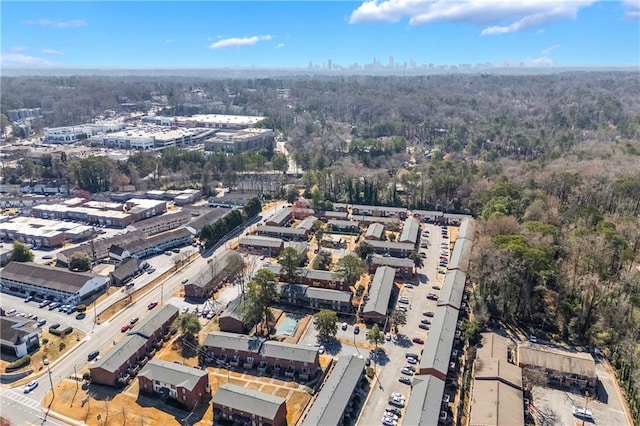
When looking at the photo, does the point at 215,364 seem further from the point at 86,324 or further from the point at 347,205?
the point at 347,205

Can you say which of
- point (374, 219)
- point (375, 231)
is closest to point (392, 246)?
point (375, 231)

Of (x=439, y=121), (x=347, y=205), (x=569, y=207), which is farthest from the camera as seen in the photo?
(x=439, y=121)

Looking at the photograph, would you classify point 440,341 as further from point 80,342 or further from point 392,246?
point 80,342

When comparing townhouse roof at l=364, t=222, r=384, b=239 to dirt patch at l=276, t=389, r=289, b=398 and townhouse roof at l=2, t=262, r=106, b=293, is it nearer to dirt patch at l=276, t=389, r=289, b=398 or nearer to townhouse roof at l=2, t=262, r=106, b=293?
dirt patch at l=276, t=389, r=289, b=398

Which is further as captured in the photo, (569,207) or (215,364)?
(569,207)

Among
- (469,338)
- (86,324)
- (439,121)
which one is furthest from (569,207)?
(439,121)

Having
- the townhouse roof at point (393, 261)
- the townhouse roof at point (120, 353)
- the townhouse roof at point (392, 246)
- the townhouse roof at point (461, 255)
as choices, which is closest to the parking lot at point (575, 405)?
the townhouse roof at point (461, 255)

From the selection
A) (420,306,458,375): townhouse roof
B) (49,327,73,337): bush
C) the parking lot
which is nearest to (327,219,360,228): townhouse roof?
(420,306,458,375): townhouse roof
